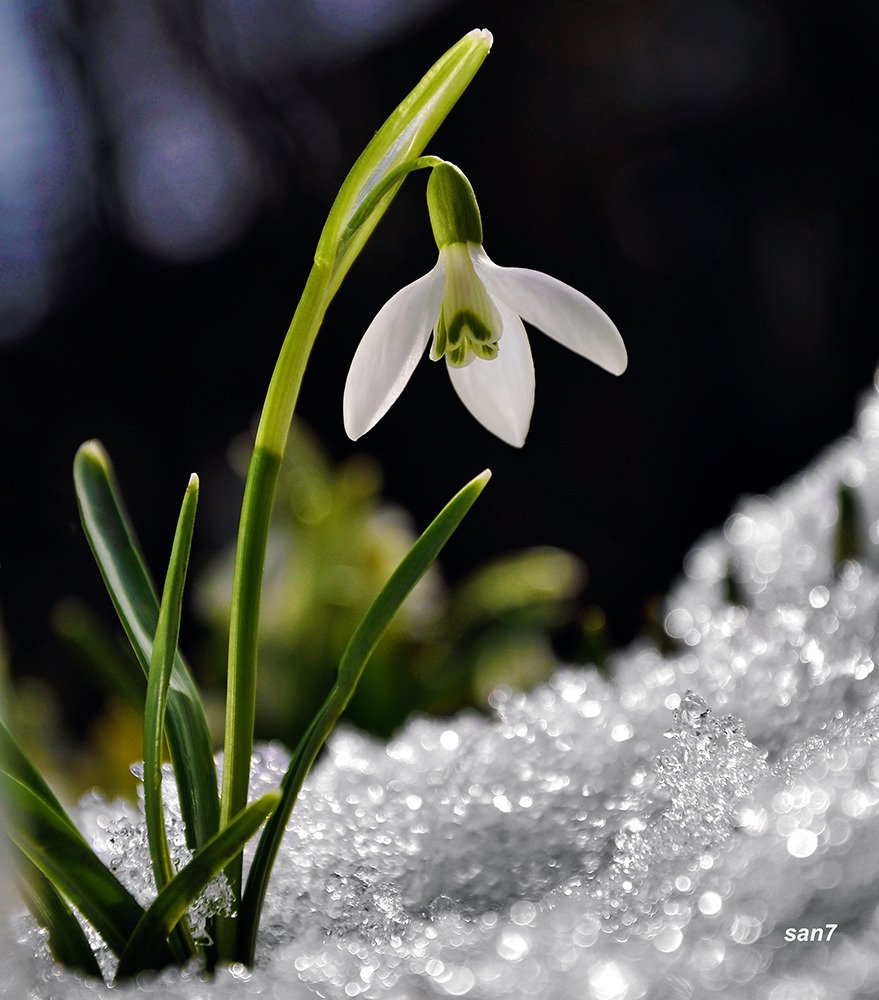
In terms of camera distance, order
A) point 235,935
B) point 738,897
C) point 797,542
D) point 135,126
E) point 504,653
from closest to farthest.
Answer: point 738,897
point 235,935
point 797,542
point 504,653
point 135,126

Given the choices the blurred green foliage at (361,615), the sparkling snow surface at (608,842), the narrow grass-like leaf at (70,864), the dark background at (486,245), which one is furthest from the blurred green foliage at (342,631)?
the dark background at (486,245)

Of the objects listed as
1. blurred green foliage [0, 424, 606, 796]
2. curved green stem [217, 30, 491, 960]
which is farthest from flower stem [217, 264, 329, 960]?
blurred green foliage [0, 424, 606, 796]

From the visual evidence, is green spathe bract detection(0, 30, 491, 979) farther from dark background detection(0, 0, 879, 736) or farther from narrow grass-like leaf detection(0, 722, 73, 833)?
dark background detection(0, 0, 879, 736)

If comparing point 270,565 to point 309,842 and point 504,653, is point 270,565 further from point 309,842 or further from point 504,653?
point 309,842

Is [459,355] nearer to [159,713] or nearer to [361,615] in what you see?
[159,713]

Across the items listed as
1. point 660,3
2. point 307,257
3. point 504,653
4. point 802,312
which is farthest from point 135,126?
point 504,653

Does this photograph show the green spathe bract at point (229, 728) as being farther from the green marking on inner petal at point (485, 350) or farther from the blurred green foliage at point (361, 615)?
the blurred green foliage at point (361, 615)
